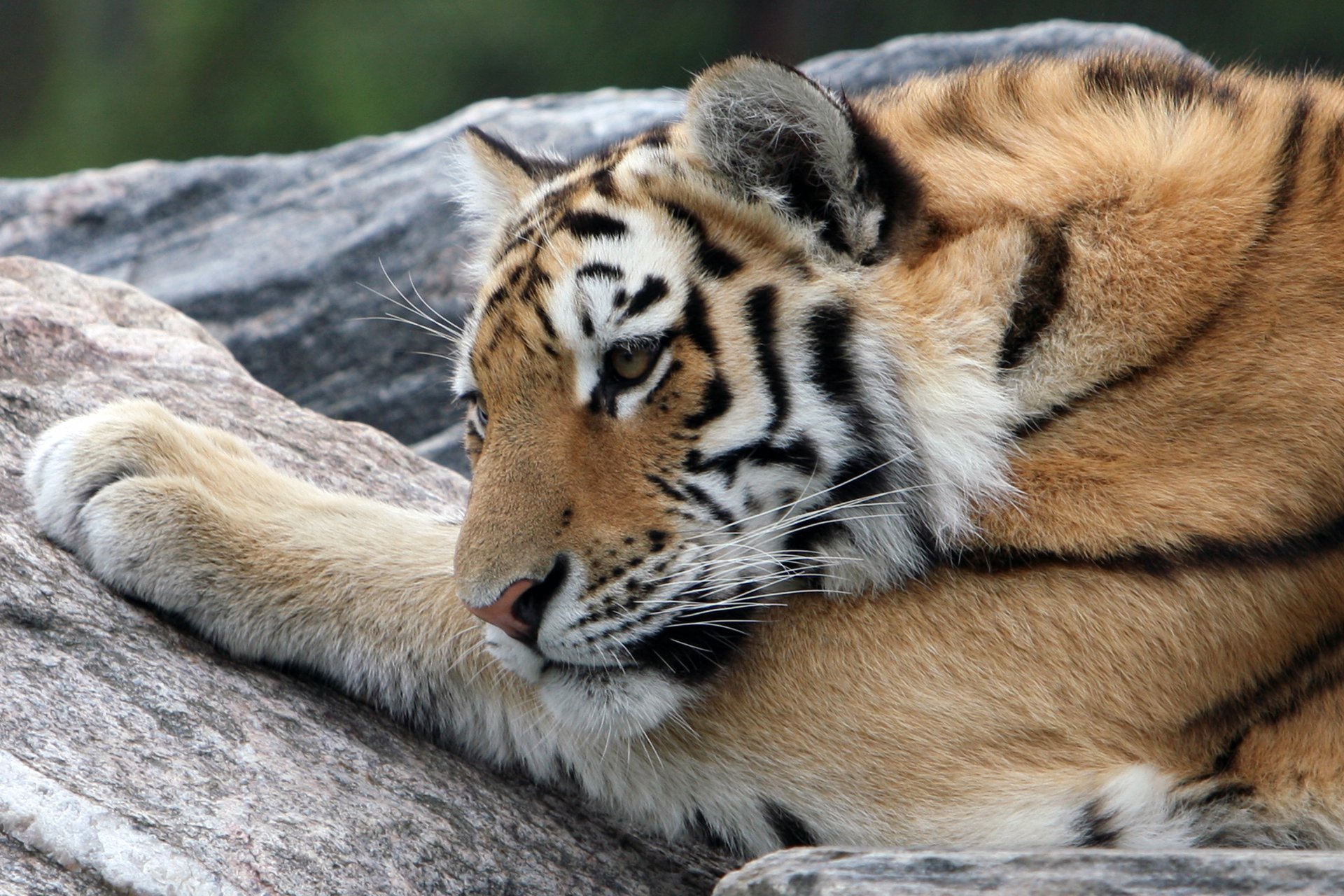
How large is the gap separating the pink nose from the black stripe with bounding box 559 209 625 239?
406 millimetres

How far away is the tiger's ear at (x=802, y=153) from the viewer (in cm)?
134

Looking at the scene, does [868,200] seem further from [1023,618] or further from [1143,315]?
[1023,618]

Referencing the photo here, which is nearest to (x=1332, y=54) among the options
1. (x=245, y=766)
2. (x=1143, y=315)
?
(x=1143, y=315)

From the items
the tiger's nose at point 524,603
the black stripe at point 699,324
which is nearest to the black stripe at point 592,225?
the black stripe at point 699,324

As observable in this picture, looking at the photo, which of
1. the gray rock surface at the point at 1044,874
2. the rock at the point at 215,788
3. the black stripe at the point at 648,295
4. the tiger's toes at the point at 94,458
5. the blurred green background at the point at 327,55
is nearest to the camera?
the gray rock surface at the point at 1044,874

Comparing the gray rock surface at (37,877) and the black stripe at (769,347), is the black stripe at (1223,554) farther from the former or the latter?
the gray rock surface at (37,877)

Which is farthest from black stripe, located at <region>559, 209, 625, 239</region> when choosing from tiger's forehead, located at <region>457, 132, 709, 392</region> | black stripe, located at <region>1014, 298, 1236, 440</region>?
black stripe, located at <region>1014, 298, 1236, 440</region>

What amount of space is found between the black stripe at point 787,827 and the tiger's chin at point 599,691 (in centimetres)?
14

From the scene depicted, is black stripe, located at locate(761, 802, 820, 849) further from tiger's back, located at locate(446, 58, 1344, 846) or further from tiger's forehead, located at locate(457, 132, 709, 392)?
tiger's forehead, located at locate(457, 132, 709, 392)

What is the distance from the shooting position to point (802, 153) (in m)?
1.39

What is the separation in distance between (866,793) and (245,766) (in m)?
0.61

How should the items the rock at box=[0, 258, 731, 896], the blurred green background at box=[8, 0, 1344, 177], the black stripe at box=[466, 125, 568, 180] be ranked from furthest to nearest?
1. the blurred green background at box=[8, 0, 1344, 177]
2. the black stripe at box=[466, 125, 568, 180]
3. the rock at box=[0, 258, 731, 896]

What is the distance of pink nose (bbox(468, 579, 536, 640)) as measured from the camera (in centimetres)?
126

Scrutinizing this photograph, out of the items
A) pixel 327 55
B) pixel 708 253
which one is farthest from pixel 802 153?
pixel 327 55
